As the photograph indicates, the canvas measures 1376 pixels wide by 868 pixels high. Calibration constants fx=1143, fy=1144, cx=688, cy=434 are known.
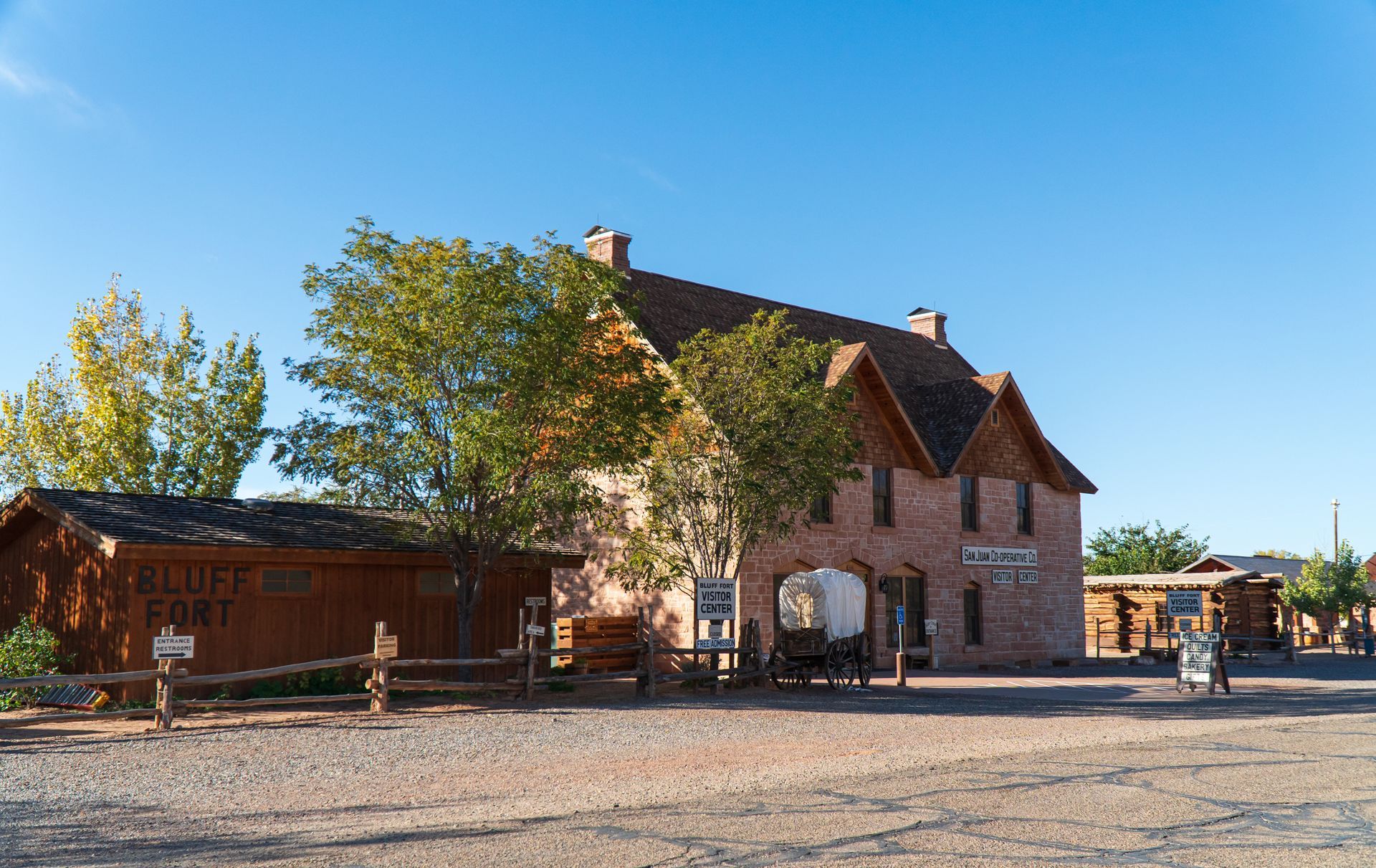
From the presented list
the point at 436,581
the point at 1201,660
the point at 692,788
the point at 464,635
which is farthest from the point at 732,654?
the point at 692,788

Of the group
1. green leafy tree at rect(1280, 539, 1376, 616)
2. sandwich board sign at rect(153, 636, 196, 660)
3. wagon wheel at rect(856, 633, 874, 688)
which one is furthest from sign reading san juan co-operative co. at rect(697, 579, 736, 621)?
green leafy tree at rect(1280, 539, 1376, 616)

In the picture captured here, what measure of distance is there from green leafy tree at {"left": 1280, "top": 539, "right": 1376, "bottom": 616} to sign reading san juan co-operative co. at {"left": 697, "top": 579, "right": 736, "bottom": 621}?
1196 inches

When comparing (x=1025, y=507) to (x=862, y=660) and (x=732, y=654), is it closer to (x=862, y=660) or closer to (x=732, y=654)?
(x=862, y=660)

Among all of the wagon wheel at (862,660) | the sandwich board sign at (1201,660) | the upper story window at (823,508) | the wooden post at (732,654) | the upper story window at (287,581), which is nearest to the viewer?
the upper story window at (287,581)

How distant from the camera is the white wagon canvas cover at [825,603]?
22.1 meters

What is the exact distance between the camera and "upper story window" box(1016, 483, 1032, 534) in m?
32.8

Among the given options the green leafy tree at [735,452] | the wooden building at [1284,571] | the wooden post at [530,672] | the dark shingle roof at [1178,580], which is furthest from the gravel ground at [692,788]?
the wooden building at [1284,571]

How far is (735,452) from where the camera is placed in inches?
870

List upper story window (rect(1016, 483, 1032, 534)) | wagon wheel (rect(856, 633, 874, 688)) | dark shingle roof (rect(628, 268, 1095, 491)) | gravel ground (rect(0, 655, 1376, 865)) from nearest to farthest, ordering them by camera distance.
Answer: gravel ground (rect(0, 655, 1376, 865)) < wagon wheel (rect(856, 633, 874, 688)) < dark shingle roof (rect(628, 268, 1095, 491)) < upper story window (rect(1016, 483, 1032, 534))

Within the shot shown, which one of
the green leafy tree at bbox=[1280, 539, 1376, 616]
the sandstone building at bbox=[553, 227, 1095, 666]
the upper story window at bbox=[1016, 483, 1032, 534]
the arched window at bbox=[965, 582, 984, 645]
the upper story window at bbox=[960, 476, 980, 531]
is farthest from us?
the green leafy tree at bbox=[1280, 539, 1376, 616]

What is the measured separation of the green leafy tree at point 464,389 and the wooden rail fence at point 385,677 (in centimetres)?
172

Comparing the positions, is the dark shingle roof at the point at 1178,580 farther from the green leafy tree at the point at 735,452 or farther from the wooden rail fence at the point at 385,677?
the wooden rail fence at the point at 385,677

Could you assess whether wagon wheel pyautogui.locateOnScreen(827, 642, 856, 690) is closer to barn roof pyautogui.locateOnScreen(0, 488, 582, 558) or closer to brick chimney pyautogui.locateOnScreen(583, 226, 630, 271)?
barn roof pyautogui.locateOnScreen(0, 488, 582, 558)

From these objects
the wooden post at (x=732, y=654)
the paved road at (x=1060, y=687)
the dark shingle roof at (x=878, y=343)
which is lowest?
the paved road at (x=1060, y=687)
